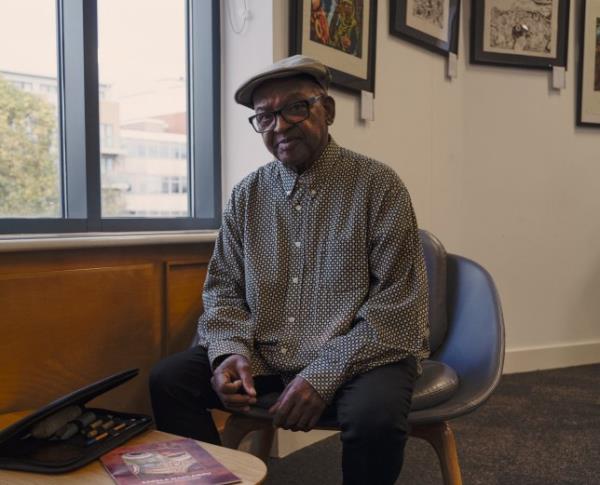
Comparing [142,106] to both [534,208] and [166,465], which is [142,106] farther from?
[534,208]

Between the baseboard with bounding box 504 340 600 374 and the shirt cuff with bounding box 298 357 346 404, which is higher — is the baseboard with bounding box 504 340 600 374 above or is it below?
below

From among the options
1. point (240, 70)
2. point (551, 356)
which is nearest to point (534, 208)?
point (551, 356)

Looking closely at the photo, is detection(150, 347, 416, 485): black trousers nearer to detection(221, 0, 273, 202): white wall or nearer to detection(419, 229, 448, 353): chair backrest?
detection(419, 229, 448, 353): chair backrest

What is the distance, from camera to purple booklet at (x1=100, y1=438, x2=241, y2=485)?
37.4 inches

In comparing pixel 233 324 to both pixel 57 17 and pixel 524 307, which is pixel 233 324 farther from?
Answer: pixel 524 307

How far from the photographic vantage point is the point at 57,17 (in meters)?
1.80

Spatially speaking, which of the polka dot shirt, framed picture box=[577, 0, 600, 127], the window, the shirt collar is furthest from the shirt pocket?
framed picture box=[577, 0, 600, 127]

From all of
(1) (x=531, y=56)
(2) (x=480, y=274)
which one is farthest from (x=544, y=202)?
(2) (x=480, y=274)

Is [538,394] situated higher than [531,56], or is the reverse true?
[531,56]

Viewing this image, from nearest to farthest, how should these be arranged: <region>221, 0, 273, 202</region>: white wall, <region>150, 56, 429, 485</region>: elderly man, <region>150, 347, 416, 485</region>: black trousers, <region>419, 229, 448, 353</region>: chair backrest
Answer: <region>150, 347, 416, 485</region>: black trousers, <region>150, 56, 429, 485</region>: elderly man, <region>419, 229, 448, 353</region>: chair backrest, <region>221, 0, 273, 202</region>: white wall

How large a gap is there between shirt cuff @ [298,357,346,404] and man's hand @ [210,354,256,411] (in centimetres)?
13

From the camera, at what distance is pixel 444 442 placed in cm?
137

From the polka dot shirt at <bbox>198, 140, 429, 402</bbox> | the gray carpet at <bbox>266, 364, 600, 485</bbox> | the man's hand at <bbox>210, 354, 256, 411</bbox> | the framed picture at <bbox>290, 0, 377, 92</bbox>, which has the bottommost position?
the gray carpet at <bbox>266, 364, 600, 485</bbox>

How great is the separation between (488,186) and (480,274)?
1373mm
